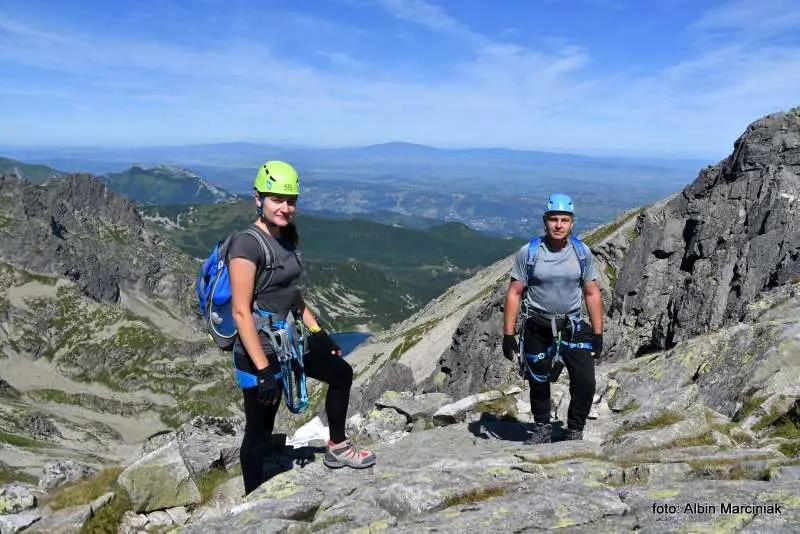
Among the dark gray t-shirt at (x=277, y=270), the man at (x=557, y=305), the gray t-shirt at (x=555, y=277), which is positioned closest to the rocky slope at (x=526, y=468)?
the man at (x=557, y=305)

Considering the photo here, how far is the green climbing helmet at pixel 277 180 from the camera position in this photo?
1053cm

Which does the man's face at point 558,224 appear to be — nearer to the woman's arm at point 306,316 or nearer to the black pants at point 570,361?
the black pants at point 570,361

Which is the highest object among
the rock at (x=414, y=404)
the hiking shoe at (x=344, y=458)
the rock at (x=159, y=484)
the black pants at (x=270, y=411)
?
the black pants at (x=270, y=411)

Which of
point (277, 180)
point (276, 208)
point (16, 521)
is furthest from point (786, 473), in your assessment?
point (16, 521)

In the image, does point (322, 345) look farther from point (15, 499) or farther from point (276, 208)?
point (15, 499)

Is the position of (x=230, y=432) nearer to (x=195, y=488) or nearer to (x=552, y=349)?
(x=195, y=488)

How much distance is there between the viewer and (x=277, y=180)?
10570 mm

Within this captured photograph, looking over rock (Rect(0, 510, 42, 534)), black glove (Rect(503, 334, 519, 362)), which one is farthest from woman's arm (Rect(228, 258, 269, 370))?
rock (Rect(0, 510, 42, 534))

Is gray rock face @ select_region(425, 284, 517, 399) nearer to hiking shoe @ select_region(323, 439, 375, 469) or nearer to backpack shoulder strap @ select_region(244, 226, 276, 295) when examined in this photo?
hiking shoe @ select_region(323, 439, 375, 469)

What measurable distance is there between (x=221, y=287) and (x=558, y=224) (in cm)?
736

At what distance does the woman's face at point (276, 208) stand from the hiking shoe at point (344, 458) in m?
5.27

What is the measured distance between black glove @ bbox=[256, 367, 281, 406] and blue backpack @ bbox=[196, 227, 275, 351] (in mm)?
887

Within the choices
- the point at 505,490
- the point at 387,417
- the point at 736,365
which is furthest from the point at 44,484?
the point at 736,365

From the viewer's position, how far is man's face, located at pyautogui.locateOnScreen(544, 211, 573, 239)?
12.8 m
